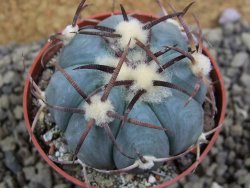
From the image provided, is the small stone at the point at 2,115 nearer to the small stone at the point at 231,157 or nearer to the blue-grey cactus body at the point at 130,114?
the blue-grey cactus body at the point at 130,114

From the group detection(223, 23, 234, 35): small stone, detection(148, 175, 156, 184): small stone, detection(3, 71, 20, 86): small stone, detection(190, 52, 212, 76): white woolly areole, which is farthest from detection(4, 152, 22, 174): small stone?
detection(223, 23, 234, 35): small stone

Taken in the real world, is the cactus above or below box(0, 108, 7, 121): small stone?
below

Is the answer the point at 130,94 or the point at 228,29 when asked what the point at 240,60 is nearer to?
the point at 228,29

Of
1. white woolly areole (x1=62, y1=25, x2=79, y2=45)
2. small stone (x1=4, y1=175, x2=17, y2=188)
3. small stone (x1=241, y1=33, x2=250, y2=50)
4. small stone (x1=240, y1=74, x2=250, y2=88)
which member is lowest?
small stone (x1=4, y1=175, x2=17, y2=188)

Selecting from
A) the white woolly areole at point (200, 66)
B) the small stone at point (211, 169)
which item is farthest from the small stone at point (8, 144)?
the white woolly areole at point (200, 66)

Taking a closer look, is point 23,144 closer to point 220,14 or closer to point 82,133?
point 82,133

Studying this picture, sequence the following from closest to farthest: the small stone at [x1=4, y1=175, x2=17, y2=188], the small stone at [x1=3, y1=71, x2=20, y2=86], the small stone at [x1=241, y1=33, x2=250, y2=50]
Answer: the small stone at [x1=4, y1=175, x2=17, y2=188], the small stone at [x1=3, y1=71, x2=20, y2=86], the small stone at [x1=241, y1=33, x2=250, y2=50]

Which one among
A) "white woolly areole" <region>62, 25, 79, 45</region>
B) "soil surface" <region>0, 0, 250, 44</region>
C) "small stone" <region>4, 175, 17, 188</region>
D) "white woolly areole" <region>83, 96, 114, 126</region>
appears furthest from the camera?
"soil surface" <region>0, 0, 250, 44</region>

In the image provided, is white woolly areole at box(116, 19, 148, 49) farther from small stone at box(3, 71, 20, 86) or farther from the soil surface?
the soil surface
